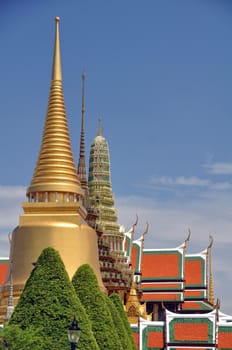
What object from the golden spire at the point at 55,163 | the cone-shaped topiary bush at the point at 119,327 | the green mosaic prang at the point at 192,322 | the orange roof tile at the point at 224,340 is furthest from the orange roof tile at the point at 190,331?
the cone-shaped topiary bush at the point at 119,327

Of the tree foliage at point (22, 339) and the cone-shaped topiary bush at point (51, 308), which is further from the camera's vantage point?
the cone-shaped topiary bush at point (51, 308)

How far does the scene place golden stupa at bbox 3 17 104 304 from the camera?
38.5 meters

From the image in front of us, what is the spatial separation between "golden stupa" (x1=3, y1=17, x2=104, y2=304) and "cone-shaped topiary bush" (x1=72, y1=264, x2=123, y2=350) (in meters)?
12.2

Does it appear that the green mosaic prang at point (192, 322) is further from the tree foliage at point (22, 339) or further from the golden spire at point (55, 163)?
the tree foliage at point (22, 339)

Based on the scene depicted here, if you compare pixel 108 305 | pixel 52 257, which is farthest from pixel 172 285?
pixel 52 257

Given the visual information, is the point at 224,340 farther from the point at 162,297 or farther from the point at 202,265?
the point at 202,265

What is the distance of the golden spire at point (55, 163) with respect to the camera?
40344mm

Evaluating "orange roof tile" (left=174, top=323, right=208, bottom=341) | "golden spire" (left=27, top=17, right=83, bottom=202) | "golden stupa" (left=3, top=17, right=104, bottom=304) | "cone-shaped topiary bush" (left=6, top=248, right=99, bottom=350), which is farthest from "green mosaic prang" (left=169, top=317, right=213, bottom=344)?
"cone-shaped topiary bush" (left=6, top=248, right=99, bottom=350)

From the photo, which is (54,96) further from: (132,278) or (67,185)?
(132,278)

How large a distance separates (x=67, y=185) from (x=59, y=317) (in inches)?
724

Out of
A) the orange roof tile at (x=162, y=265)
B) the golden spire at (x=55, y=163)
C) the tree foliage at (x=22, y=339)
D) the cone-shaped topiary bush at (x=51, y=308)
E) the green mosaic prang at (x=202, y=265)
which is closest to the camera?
the tree foliage at (x=22, y=339)

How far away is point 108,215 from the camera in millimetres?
56031

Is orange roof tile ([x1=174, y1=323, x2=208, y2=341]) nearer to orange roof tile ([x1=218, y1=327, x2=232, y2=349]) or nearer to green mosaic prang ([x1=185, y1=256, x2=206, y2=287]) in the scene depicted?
orange roof tile ([x1=218, y1=327, x2=232, y2=349])

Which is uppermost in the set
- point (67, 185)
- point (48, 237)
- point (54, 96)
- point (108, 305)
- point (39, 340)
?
point (54, 96)
